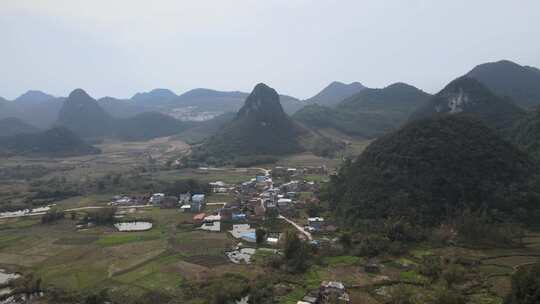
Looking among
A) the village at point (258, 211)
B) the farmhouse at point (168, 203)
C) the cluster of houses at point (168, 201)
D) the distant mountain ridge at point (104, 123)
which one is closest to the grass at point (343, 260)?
the village at point (258, 211)

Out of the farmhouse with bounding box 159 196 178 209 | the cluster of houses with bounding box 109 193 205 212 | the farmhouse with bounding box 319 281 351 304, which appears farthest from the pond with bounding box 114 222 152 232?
the farmhouse with bounding box 319 281 351 304

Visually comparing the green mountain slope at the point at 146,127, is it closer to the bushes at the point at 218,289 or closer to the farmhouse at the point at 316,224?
the farmhouse at the point at 316,224

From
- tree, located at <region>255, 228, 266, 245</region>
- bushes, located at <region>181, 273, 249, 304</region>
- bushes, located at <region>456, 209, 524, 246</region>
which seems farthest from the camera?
tree, located at <region>255, 228, 266, 245</region>

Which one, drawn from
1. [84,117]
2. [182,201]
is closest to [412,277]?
[182,201]

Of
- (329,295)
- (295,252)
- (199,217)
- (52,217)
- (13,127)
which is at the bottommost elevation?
(329,295)

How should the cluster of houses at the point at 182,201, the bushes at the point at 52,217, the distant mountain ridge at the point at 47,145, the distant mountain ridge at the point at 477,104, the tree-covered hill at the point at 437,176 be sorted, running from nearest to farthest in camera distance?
the tree-covered hill at the point at 437,176 → the bushes at the point at 52,217 → the cluster of houses at the point at 182,201 → the distant mountain ridge at the point at 477,104 → the distant mountain ridge at the point at 47,145

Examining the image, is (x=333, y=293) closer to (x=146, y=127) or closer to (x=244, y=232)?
(x=244, y=232)

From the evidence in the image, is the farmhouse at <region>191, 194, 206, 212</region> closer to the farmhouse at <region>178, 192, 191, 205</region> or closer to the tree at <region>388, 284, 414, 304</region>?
the farmhouse at <region>178, 192, 191, 205</region>
